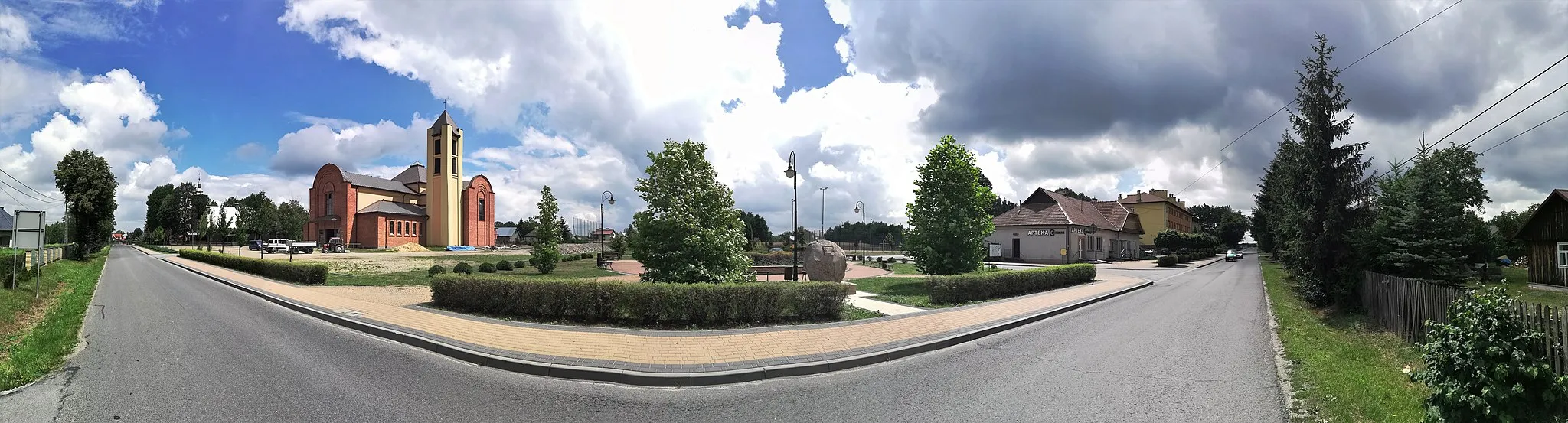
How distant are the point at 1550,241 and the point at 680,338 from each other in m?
31.2

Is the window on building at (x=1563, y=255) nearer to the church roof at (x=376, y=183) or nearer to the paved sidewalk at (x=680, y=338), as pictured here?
the paved sidewalk at (x=680, y=338)

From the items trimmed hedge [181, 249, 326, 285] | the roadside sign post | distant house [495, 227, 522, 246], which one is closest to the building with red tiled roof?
trimmed hedge [181, 249, 326, 285]

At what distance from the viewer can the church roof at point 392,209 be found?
63.5 metres

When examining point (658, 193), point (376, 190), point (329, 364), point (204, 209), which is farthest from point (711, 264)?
point (204, 209)

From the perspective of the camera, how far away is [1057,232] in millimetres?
43125

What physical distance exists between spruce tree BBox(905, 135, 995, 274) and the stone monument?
261cm

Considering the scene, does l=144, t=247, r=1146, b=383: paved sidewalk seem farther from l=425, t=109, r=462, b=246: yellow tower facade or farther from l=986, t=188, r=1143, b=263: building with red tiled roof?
l=425, t=109, r=462, b=246: yellow tower facade

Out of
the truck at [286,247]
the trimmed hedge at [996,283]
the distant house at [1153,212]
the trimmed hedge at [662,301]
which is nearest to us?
the trimmed hedge at [662,301]

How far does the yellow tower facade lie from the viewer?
67.1m

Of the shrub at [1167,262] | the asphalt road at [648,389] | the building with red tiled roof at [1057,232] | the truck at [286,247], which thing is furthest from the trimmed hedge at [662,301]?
the truck at [286,247]

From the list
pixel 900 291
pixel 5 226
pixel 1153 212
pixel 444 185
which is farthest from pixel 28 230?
pixel 1153 212

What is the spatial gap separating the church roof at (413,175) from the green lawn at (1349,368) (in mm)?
87193

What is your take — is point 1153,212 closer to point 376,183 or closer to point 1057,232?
point 1057,232

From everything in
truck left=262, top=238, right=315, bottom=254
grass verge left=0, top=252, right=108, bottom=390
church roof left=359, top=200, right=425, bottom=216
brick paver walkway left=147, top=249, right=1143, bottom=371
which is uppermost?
church roof left=359, top=200, right=425, bottom=216
